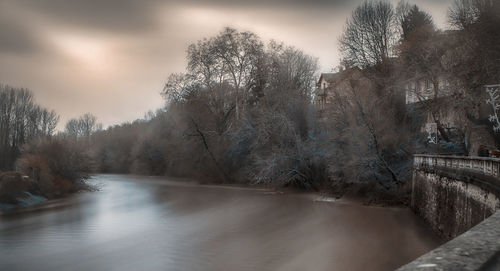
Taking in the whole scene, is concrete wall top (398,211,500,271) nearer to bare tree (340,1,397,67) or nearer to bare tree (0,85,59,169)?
bare tree (340,1,397,67)

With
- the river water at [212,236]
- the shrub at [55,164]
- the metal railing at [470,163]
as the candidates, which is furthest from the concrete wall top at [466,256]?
the shrub at [55,164]

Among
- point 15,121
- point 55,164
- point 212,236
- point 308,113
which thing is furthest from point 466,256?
point 15,121

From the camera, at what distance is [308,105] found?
38.9 meters

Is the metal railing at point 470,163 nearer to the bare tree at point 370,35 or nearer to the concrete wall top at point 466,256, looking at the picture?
the concrete wall top at point 466,256

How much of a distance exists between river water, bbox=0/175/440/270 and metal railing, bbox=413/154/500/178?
289cm

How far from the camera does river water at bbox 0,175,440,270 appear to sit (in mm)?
14000

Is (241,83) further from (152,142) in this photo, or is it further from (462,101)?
(462,101)

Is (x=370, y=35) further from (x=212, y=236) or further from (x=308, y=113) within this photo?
(x=212, y=236)

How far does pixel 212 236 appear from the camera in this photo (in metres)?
18.3

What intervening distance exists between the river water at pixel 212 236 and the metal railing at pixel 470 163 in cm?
289

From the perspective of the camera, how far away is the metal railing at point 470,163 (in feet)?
34.4

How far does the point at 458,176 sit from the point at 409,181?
1374cm

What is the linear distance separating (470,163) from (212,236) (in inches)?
405

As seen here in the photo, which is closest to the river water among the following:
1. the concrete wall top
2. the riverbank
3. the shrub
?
the riverbank
